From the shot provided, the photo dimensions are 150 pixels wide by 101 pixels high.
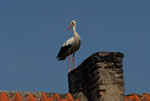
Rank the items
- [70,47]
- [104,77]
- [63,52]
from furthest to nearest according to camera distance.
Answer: [63,52], [70,47], [104,77]

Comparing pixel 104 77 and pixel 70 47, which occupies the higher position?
pixel 70 47

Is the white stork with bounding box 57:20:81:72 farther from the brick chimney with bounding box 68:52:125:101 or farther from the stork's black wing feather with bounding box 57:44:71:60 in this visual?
the brick chimney with bounding box 68:52:125:101

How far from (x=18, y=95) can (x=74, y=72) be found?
5.92 ft

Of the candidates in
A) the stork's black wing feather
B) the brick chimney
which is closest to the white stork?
the stork's black wing feather

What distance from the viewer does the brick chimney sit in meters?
9.03

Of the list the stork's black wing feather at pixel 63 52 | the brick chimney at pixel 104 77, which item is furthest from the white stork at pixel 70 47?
the brick chimney at pixel 104 77

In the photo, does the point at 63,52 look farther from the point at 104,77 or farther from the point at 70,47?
the point at 104,77

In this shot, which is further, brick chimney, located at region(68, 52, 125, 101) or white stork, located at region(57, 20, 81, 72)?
white stork, located at region(57, 20, 81, 72)

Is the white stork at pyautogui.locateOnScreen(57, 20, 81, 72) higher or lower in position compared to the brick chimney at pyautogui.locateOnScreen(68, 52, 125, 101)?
higher

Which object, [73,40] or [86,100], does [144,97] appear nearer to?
[86,100]

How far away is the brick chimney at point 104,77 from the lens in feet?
29.6

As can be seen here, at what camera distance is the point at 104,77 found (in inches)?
357

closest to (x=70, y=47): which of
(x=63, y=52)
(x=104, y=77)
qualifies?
(x=63, y=52)

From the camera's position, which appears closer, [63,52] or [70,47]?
[70,47]
